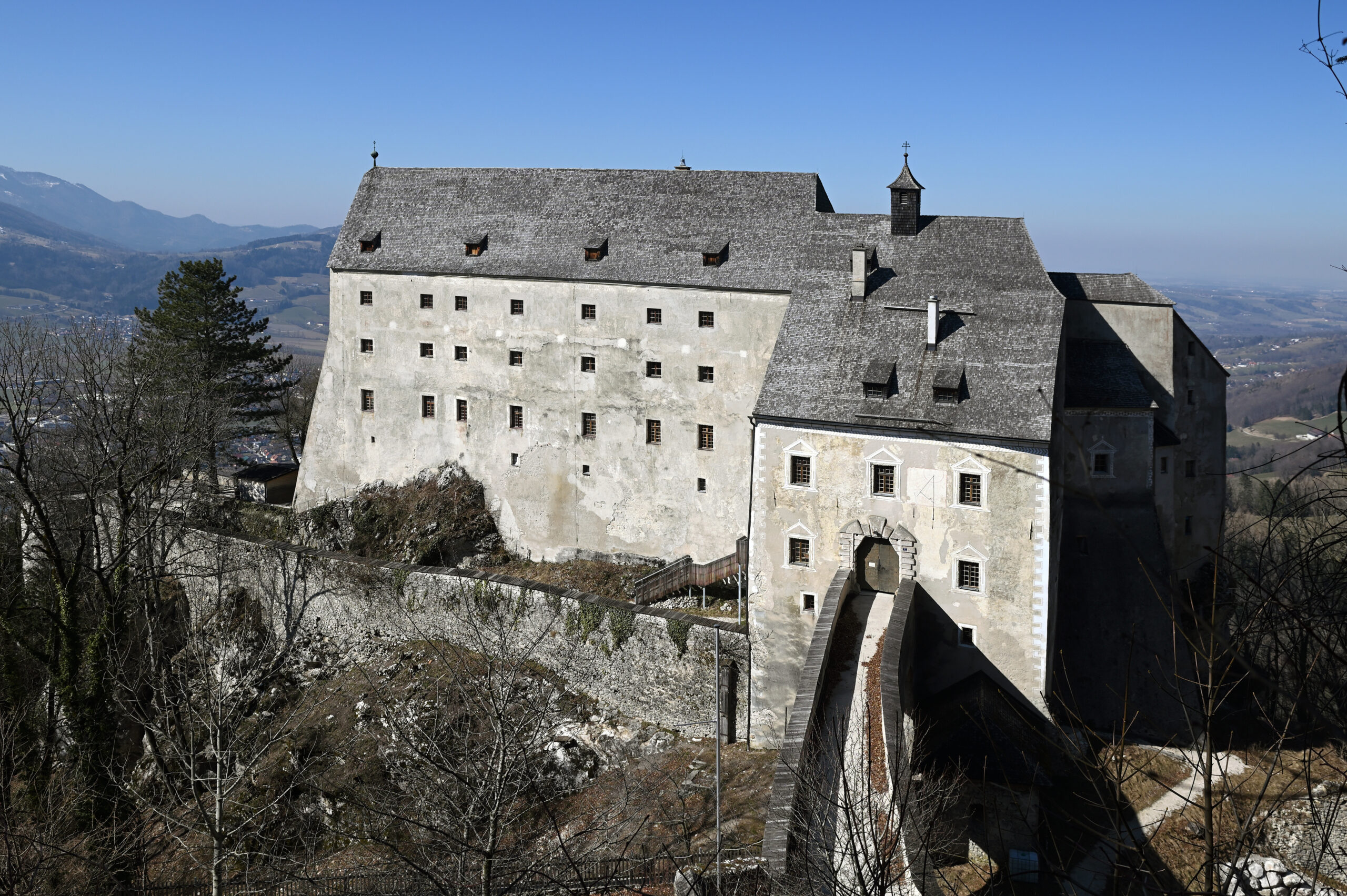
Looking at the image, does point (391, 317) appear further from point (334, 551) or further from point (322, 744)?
point (322, 744)

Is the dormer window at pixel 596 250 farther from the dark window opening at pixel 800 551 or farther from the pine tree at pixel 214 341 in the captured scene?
the pine tree at pixel 214 341

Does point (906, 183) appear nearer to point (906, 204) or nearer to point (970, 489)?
point (906, 204)

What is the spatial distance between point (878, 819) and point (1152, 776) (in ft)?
38.5

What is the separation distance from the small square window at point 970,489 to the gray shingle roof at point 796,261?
1.21 m

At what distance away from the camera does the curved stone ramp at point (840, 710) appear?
1795 cm

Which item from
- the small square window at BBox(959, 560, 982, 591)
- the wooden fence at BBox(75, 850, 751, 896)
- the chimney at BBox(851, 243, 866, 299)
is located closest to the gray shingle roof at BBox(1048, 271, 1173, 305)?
the chimney at BBox(851, 243, 866, 299)

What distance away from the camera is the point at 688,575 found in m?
34.3

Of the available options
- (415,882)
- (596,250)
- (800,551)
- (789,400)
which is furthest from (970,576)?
(596,250)

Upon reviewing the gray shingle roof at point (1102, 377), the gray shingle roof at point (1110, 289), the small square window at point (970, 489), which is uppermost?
the gray shingle roof at point (1110, 289)

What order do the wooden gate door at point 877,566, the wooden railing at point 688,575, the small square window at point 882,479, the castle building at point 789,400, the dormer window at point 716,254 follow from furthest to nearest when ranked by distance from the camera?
the dormer window at point 716,254
the wooden railing at point 688,575
the wooden gate door at point 877,566
the small square window at point 882,479
the castle building at point 789,400

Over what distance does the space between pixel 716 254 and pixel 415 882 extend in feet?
74.0

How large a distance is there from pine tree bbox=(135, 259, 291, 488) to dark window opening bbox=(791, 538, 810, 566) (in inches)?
944

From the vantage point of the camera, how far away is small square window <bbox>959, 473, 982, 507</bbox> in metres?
25.8

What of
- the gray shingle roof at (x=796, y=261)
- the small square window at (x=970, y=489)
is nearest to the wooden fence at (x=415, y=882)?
the small square window at (x=970, y=489)
